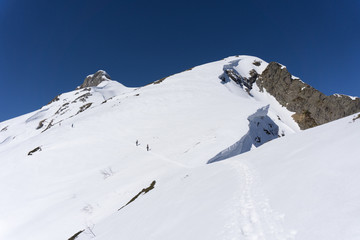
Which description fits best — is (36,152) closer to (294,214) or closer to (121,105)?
(121,105)

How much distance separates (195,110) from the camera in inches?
1346

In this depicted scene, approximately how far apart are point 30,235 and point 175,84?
136ft

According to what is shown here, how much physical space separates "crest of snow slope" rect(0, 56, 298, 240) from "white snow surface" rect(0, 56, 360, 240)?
0.11 meters

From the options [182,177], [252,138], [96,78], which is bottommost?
[182,177]

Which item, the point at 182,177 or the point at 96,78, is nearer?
the point at 182,177

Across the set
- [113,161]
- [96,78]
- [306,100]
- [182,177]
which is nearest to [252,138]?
[182,177]

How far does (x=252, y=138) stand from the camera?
27.8 meters

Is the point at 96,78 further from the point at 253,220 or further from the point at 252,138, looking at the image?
the point at 253,220

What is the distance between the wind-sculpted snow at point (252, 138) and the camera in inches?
822

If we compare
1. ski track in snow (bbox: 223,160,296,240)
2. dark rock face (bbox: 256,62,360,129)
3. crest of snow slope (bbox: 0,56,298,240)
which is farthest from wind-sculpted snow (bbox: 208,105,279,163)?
dark rock face (bbox: 256,62,360,129)

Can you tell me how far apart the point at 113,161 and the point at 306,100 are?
6214cm

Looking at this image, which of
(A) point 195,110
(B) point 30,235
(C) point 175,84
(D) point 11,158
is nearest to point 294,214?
(B) point 30,235

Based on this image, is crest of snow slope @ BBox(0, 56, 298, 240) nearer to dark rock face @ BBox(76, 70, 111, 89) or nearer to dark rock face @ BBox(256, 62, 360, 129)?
dark rock face @ BBox(256, 62, 360, 129)

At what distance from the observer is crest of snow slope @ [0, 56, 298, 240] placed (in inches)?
603
